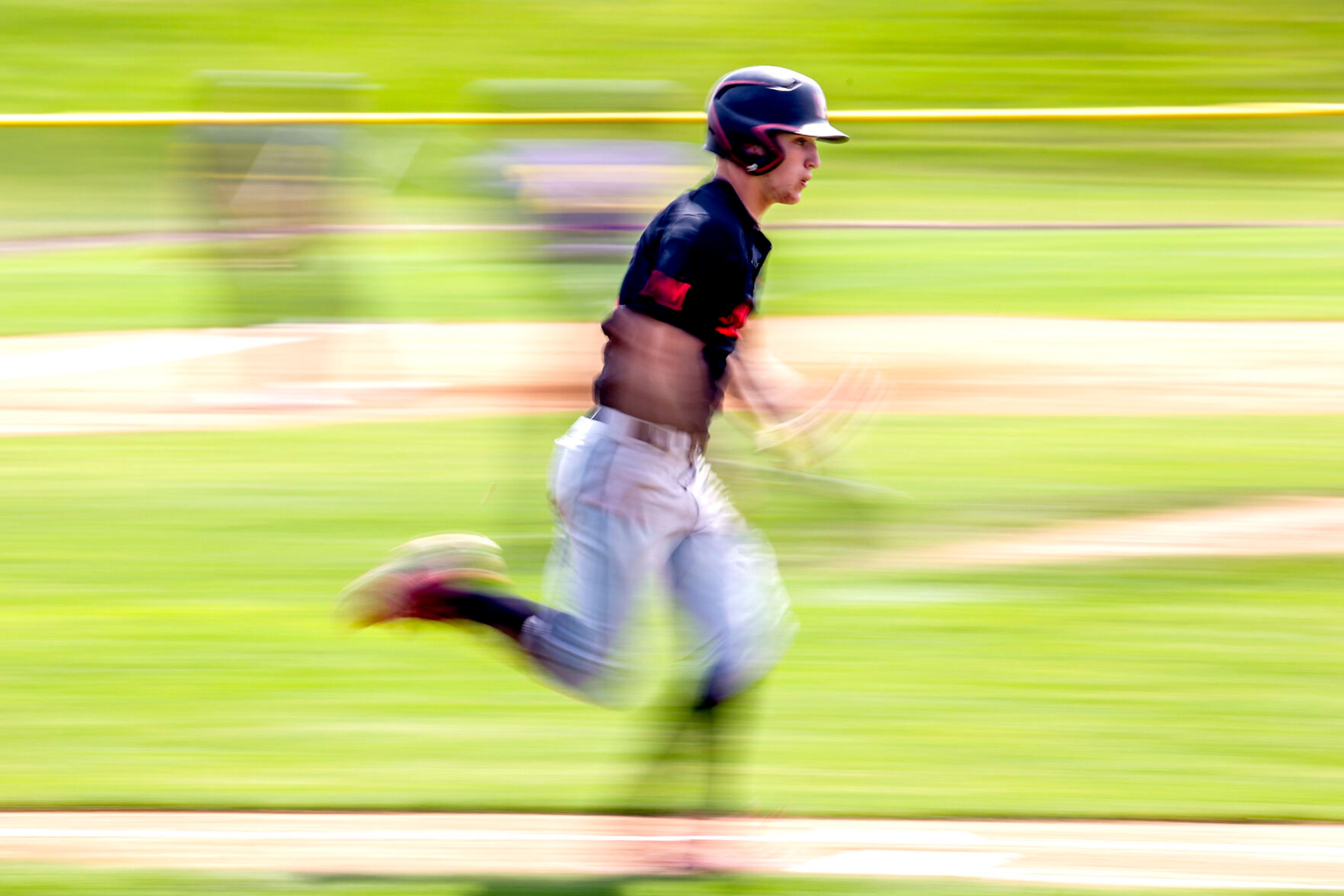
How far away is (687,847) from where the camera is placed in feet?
15.1

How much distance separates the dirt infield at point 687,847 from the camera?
4.54 m

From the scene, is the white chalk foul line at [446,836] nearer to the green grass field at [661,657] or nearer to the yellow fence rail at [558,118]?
the green grass field at [661,657]

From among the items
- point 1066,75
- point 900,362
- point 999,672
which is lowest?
point 999,672

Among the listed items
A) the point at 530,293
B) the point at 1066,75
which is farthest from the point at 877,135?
the point at 1066,75

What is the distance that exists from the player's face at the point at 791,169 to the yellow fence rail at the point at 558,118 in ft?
24.3

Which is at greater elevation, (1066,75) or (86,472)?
(1066,75)

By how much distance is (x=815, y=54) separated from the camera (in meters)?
27.5

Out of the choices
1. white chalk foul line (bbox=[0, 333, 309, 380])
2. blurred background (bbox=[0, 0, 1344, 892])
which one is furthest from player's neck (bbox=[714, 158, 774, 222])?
white chalk foul line (bbox=[0, 333, 309, 380])

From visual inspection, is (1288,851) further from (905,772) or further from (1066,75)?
(1066,75)

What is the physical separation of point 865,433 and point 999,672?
12.7 ft

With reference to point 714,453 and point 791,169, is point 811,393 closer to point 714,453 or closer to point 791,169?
point 791,169

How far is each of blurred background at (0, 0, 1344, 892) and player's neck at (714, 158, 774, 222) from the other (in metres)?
0.93

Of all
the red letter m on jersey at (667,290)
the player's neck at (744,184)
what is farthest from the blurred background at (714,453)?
the red letter m on jersey at (667,290)

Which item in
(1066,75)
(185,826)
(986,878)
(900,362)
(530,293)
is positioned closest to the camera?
(986,878)
